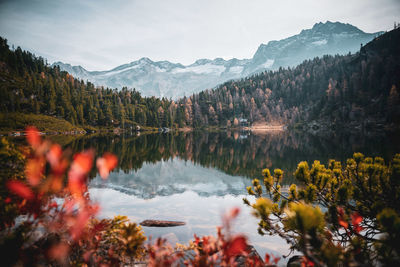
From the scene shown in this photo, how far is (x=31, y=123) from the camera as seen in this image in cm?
10931

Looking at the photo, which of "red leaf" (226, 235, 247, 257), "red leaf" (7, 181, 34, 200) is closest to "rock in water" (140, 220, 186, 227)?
"red leaf" (7, 181, 34, 200)

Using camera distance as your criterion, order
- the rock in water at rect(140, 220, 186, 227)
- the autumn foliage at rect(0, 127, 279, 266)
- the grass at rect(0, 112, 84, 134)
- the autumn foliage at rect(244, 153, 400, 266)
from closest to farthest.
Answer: the autumn foliage at rect(244, 153, 400, 266) → the autumn foliage at rect(0, 127, 279, 266) → the rock in water at rect(140, 220, 186, 227) → the grass at rect(0, 112, 84, 134)

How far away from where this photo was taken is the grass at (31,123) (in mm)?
100125

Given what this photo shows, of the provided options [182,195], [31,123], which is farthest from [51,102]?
[182,195]

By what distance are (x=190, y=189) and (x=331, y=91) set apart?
192m

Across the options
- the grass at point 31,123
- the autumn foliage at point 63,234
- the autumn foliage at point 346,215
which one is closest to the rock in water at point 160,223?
the autumn foliage at point 63,234

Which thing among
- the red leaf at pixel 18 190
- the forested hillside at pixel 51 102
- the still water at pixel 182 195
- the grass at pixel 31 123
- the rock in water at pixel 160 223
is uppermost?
the forested hillside at pixel 51 102

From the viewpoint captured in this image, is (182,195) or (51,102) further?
(51,102)

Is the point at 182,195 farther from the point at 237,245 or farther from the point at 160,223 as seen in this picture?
the point at 237,245

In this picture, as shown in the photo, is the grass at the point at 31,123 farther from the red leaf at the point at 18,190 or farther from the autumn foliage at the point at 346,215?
the autumn foliage at the point at 346,215

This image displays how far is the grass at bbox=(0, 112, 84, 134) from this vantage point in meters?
100

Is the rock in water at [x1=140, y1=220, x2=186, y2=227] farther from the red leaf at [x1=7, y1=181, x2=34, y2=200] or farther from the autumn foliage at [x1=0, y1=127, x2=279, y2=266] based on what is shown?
the red leaf at [x1=7, y1=181, x2=34, y2=200]

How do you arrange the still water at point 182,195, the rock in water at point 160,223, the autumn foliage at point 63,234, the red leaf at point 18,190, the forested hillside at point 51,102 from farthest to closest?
1. the forested hillside at point 51,102
2. the rock in water at point 160,223
3. the still water at point 182,195
4. the red leaf at point 18,190
5. the autumn foliage at point 63,234

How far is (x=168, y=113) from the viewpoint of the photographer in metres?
195
